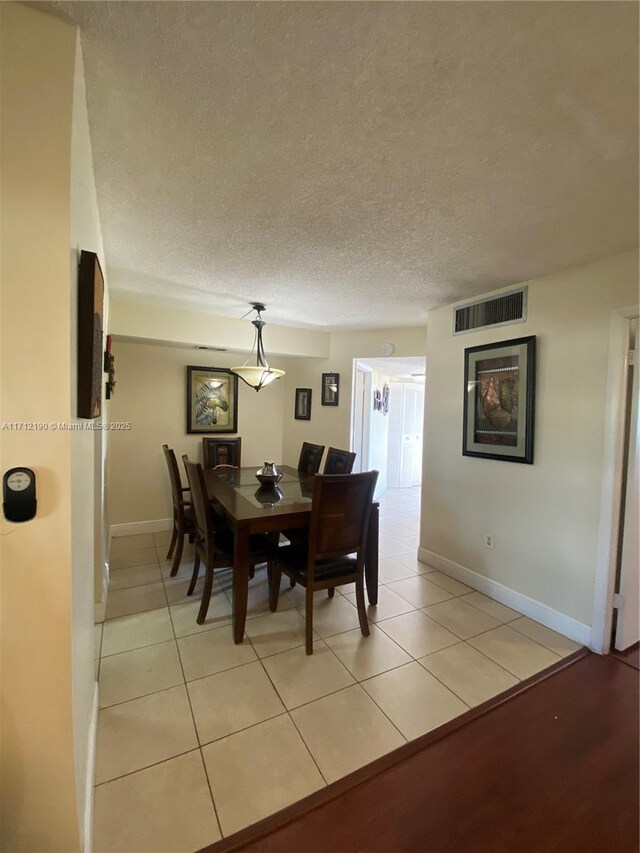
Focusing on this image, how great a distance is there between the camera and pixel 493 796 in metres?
1.31

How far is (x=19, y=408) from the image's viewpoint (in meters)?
0.82

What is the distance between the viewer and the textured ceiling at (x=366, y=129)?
2.73 ft

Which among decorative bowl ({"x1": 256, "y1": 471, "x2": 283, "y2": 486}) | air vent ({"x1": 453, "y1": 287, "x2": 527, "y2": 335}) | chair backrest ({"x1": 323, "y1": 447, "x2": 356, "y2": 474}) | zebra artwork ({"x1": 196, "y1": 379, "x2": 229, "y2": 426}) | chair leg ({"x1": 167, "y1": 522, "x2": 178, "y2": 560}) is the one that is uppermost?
air vent ({"x1": 453, "y1": 287, "x2": 527, "y2": 335})

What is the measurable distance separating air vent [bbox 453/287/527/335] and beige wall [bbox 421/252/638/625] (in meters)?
0.05

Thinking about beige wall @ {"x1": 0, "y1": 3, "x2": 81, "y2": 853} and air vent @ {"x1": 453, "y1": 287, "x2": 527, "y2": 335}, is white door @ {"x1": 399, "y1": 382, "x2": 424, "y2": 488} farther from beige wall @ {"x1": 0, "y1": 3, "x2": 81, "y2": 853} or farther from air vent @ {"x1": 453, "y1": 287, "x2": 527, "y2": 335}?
beige wall @ {"x1": 0, "y1": 3, "x2": 81, "y2": 853}

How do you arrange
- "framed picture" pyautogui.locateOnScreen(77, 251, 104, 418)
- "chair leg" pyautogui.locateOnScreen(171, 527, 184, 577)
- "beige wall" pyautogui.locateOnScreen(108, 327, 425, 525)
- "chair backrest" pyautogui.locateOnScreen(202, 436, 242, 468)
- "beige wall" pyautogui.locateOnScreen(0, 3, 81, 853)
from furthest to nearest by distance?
"chair backrest" pyautogui.locateOnScreen(202, 436, 242, 468) < "beige wall" pyautogui.locateOnScreen(108, 327, 425, 525) < "chair leg" pyautogui.locateOnScreen(171, 527, 184, 577) < "framed picture" pyautogui.locateOnScreen(77, 251, 104, 418) < "beige wall" pyautogui.locateOnScreen(0, 3, 81, 853)

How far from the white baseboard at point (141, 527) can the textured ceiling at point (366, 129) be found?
2820 mm

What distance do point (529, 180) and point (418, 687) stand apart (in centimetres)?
237

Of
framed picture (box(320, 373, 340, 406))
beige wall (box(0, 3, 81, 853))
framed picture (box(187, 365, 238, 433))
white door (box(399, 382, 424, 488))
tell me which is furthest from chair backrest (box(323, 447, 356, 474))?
white door (box(399, 382, 424, 488))

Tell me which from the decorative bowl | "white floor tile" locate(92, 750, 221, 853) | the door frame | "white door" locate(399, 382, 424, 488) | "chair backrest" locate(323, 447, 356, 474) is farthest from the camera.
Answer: "white door" locate(399, 382, 424, 488)

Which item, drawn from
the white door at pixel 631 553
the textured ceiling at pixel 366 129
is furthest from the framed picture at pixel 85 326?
the white door at pixel 631 553

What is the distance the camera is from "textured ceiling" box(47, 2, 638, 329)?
83 cm

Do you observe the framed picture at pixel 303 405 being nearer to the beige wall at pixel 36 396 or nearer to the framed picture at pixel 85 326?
the framed picture at pixel 85 326

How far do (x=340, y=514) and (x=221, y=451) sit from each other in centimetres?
238
